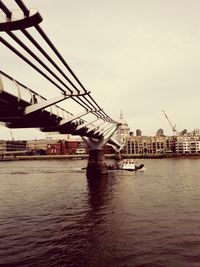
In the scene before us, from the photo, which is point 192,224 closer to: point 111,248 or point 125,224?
point 125,224

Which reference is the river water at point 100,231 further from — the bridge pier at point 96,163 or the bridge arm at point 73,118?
the bridge pier at point 96,163

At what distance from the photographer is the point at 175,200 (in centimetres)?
3319

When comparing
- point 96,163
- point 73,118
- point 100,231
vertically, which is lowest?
point 100,231

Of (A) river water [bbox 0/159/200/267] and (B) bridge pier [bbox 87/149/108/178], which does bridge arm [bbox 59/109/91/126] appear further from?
(B) bridge pier [bbox 87/149/108/178]

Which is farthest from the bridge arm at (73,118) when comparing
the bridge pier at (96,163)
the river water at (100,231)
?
the bridge pier at (96,163)

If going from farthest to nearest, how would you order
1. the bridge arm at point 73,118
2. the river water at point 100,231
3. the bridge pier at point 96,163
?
the bridge pier at point 96,163, the bridge arm at point 73,118, the river water at point 100,231

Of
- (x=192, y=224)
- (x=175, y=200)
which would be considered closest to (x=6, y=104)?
(x=192, y=224)

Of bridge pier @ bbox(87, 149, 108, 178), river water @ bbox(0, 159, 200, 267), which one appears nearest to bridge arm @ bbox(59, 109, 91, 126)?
river water @ bbox(0, 159, 200, 267)

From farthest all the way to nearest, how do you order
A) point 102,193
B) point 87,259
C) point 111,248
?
point 102,193 < point 111,248 < point 87,259

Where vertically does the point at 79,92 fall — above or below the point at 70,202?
above

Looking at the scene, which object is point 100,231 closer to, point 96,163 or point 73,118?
point 73,118

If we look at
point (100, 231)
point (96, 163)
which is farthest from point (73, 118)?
point (96, 163)

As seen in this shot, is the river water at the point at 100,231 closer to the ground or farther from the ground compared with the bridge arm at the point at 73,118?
closer to the ground

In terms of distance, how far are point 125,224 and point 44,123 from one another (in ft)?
40.0
